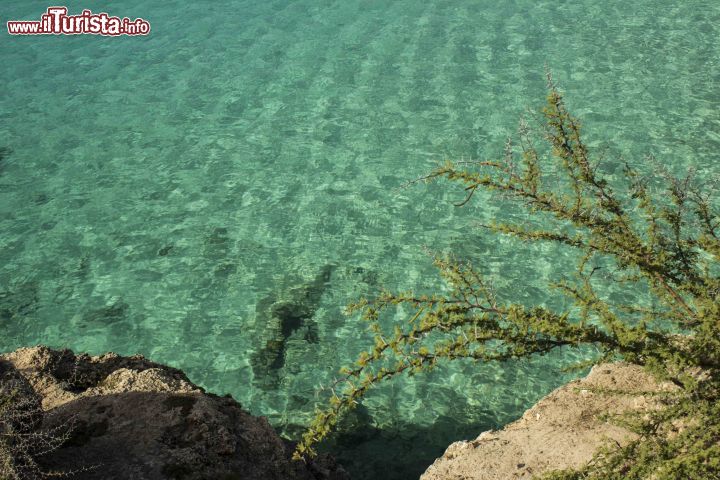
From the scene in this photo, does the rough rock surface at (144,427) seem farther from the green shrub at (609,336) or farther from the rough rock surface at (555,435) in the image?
the rough rock surface at (555,435)

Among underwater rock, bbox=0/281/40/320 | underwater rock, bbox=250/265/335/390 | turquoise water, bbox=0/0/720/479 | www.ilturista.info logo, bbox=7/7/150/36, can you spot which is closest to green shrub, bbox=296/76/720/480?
turquoise water, bbox=0/0/720/479

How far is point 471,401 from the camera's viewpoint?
5746mm

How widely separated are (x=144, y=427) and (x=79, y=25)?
10.5 m

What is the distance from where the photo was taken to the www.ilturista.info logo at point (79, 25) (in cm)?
1209

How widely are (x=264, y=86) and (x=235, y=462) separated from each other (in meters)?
7.44

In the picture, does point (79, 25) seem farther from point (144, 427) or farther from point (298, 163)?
point (144, 427)

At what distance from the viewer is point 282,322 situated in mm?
6496

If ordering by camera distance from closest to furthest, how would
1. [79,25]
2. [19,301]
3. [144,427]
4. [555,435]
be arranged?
[144,427] < [555,435] < [19,301] < [79,25]

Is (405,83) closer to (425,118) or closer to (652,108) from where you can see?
(425,118)

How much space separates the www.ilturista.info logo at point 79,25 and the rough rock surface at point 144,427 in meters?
9.00

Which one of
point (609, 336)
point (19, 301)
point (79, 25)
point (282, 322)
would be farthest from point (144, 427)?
point (79, 25)

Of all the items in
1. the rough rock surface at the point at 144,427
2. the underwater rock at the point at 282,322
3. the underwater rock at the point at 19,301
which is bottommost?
the underwater rock at the point at 19,301

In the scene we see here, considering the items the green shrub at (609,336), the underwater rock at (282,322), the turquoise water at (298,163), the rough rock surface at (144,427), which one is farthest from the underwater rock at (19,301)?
the green shrub at (609,336)

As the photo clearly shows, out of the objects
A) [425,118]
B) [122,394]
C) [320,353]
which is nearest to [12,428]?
[122,394]
